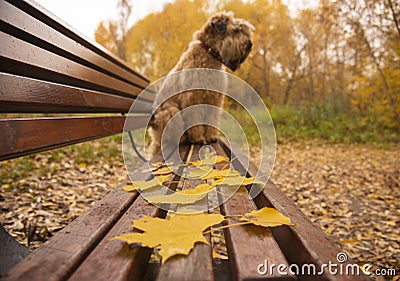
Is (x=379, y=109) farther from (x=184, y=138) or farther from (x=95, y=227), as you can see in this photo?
(x=95, y=227)

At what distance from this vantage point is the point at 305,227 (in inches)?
34.2

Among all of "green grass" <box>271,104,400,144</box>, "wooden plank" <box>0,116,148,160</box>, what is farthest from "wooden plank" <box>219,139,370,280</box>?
"green grass" <box>271,104,400,144</box>

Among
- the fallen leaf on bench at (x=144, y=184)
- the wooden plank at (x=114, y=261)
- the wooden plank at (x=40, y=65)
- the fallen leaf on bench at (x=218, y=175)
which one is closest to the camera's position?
the wooden plank at (x=114, y=261)

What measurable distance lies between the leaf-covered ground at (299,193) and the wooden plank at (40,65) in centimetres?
95

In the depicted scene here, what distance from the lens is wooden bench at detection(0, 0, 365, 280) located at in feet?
2.08

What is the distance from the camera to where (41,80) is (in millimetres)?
1181

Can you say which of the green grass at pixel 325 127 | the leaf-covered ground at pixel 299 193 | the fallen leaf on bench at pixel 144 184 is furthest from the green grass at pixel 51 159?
the green grass at pixel 325 127

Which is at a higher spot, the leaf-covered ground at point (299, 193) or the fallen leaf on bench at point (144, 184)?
the fallen leaf on bench at point (144, 184)

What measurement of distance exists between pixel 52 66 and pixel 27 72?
0.47 ft

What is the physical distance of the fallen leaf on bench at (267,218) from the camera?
838 millimetres

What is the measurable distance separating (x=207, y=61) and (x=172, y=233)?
7.60 feet

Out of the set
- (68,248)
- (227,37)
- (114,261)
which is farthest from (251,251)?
(227,37)

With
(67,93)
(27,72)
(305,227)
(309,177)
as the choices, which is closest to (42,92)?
(27,72)

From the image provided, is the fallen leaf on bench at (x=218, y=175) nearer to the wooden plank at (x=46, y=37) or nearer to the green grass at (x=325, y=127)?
the wooden plank at (x=46, y=37)
